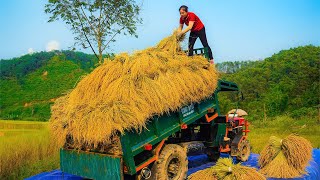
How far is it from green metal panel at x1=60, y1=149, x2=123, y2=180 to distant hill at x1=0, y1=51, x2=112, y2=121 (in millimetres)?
43145

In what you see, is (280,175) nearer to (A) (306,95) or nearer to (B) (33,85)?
(A) (306,95)

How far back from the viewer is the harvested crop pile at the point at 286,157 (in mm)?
7836

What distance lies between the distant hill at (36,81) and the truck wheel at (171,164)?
43805mm

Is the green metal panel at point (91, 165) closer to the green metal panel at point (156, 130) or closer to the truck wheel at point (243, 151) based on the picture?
the green metal panel at point (156, 130)

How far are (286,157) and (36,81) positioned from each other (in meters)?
62.9

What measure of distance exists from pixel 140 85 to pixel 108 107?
78 cm

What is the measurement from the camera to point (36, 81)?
65.6 meters

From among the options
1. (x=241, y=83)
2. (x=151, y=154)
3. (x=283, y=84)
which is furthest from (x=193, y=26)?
(x=241, y=83)

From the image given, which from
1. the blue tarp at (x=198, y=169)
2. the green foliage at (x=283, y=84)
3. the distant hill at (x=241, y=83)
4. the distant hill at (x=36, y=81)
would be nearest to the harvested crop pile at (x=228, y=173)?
the blue tarp at (x=198, y=169)

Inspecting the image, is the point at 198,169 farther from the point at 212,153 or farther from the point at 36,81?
the point at 36,81

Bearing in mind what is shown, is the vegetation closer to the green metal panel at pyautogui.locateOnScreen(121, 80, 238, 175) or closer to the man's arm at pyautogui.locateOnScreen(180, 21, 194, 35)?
the green metal panel at pyautogui.locateOnScreen(121, 80, 238, 175)

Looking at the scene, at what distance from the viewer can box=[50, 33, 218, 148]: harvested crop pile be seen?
6.12 meters

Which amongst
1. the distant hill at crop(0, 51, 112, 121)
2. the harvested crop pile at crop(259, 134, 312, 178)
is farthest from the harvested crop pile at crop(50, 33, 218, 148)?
the distant hill at crop(0, 51, 112, 121)

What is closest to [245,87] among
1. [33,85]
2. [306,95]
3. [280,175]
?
[306,95]
